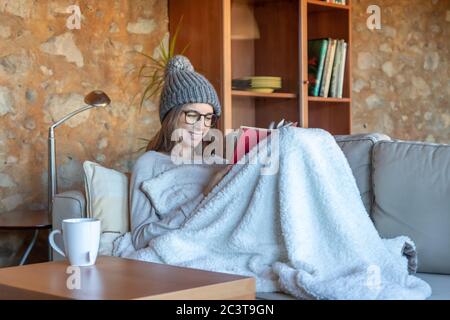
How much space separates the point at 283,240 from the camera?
72.6 inches

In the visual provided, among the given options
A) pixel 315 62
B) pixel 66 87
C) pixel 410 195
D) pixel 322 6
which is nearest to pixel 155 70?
pixel 66 87

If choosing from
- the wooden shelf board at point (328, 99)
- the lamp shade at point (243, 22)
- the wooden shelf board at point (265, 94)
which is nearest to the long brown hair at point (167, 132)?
the wooden shelf board at point (265, 94)

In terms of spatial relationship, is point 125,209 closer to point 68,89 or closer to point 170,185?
point 170,185

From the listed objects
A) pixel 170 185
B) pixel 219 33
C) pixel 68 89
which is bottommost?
pixel 170 185

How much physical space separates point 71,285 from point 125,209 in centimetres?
84

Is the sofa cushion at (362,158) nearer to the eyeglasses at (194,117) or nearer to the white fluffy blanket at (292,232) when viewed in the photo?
the white fluffy blanket at (292,232)

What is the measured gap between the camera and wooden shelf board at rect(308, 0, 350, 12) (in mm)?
3521

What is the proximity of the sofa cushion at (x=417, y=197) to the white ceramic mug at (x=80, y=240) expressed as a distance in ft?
2.90

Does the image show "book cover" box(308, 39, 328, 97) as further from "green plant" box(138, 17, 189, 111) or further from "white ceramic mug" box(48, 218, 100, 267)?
"white ceramic mug" box(48, 218, 100, 267)

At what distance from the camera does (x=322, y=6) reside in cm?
359

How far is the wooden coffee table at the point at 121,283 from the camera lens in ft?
4.35

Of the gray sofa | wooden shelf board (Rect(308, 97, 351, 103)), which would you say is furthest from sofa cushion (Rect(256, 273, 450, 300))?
wooden shelf board (Rect(308, 97, 351, 103))
